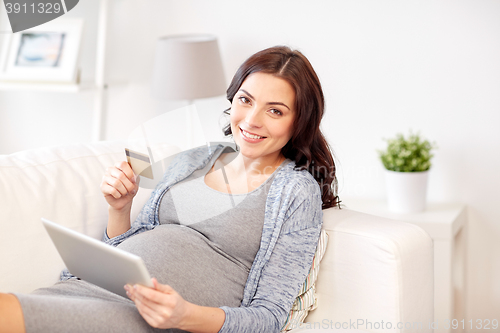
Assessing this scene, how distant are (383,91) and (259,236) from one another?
110 centimetres

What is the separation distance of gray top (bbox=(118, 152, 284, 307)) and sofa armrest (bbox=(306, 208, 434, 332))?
0.20m

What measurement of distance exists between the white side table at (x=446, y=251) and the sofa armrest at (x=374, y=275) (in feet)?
1.92

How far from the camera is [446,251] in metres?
1.75

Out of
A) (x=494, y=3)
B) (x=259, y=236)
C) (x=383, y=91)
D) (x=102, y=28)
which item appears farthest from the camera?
(x=102, y=28)

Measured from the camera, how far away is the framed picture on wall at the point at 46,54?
2.18 meters

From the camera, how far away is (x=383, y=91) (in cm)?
203

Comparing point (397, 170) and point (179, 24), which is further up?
point (179, 24)

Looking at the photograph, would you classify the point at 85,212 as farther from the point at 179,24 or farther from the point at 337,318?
the point at 179,24

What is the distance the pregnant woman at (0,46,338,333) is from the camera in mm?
1031

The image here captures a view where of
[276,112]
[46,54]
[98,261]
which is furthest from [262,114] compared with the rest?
[46,54]

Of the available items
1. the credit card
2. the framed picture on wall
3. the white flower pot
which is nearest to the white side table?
the white flower pot

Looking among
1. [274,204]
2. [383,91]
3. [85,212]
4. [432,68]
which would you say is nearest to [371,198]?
[383,91]

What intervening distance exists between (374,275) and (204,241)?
409 mm

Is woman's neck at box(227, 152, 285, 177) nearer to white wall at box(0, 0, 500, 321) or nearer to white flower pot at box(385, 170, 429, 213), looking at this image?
white flower pot at box(385, 170, 429, 213)
